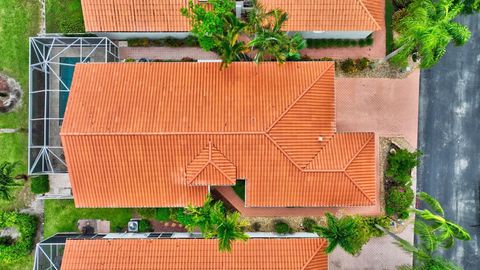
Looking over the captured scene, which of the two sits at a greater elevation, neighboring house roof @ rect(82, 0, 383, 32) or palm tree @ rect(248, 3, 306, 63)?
neighboring house roof @ rect(82, 0, 383, 32)

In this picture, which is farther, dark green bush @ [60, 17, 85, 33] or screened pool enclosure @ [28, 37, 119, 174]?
dark green bush @ [60, 17, 85, 33]

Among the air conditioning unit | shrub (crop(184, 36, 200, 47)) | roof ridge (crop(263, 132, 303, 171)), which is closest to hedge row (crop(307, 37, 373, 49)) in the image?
shrub (crop(184, 36, 200, 47))

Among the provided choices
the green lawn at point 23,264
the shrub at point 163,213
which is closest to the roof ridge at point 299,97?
the shrub at point 163,213

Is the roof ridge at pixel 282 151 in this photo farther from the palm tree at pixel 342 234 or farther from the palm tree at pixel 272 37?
the palm tree at pixel 272 37

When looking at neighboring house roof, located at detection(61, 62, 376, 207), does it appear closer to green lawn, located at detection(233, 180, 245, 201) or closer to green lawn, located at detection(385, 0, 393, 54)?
green lawn, located at detection(233, 180, 245, 201)

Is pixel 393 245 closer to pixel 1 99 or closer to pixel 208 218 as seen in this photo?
pixel 208 218

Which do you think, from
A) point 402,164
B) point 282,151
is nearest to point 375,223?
point 402,164

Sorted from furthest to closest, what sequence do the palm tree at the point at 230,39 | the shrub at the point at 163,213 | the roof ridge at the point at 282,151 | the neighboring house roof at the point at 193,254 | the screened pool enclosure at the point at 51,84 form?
the shrub at the point at 163,213, the screened pool enclosure at the point at 51,84, the neighboring house roof at the point at 193,254, the roof ridge at the point at 282,151, the palm tree at the point at 230,39

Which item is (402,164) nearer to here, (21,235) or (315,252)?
(315,252)
